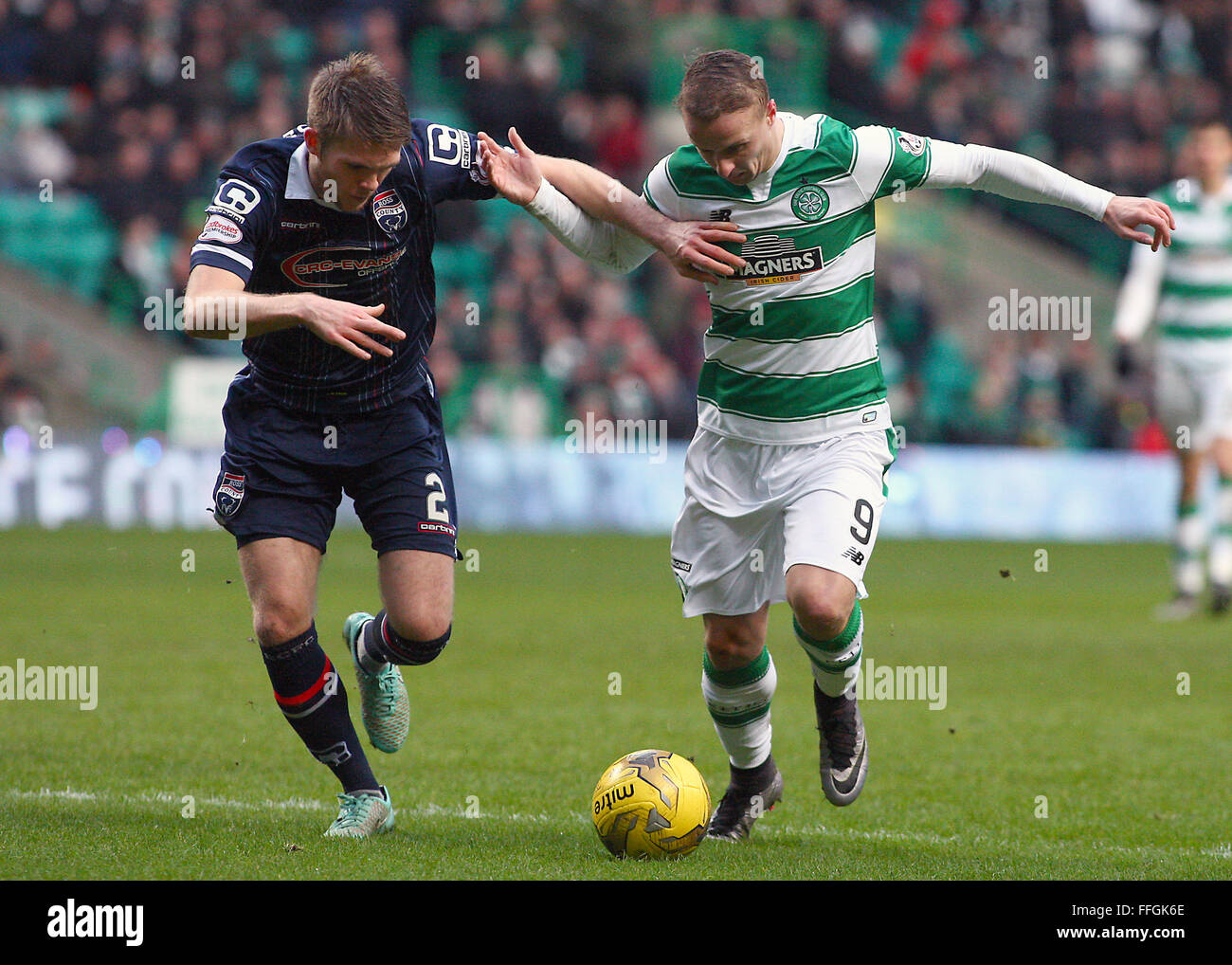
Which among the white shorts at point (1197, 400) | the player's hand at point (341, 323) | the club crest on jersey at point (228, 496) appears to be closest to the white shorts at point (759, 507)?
the player's hand at point (341, 323)

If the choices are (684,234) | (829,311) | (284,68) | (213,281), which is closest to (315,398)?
(213,281)

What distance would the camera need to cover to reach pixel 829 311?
502 cm

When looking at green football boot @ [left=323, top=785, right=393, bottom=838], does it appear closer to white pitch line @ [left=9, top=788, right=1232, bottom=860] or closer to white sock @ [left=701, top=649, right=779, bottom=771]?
white pitch line @ [left=9, top=788, right=1232, bottom=860]

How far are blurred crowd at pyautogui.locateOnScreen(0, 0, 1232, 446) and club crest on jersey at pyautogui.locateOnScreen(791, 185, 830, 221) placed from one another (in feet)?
35.3

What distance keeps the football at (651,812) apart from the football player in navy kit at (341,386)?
2.32ft

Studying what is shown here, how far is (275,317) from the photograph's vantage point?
4348mm

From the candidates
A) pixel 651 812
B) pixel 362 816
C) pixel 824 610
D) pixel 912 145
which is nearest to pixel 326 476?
pixel 362 816

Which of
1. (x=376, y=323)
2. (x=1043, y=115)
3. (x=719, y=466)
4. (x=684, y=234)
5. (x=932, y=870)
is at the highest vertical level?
(x=1043, y=115)

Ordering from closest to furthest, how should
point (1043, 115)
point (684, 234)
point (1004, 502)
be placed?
1. point (684, 234)
2. point (1004, 502)
3. point (1043, 115)

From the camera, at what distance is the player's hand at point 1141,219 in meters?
4.80

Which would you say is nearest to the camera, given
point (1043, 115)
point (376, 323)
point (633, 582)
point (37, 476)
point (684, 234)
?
point (376, 323)

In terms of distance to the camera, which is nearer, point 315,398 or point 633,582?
point 315,398

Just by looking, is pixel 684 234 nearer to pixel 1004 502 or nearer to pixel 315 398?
pixel 315 398

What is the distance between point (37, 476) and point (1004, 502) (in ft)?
31.8
